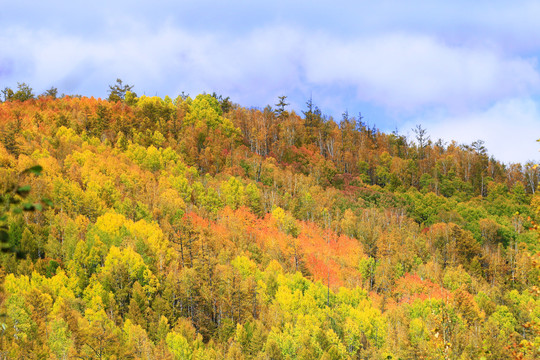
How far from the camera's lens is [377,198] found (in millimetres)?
153125

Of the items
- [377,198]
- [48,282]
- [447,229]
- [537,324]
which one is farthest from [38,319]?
[377,198]

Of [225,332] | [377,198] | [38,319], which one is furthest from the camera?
[377,198]

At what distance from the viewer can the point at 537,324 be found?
10.3 m

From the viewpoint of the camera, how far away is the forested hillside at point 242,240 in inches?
2618

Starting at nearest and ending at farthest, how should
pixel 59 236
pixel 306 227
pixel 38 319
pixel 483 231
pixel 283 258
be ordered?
pixel 38 319 < pixel 59 236 < pixel 283 258 < pixel 306 227 < pixel 483 231

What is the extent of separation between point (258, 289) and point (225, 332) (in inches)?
578

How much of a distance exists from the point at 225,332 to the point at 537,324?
65479 mm

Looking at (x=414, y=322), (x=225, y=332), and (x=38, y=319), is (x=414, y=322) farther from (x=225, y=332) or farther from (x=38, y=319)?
(x=38, y=319)

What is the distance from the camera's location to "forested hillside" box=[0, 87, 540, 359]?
66500 mm

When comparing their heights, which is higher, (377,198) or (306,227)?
(377,198)

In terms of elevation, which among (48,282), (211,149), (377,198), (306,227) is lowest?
(48,282)

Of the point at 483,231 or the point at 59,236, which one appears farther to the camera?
the point at 483,231

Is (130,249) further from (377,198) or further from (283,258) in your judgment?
(377,198)

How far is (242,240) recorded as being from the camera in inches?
4058
